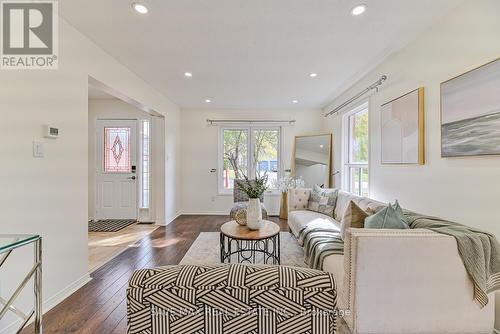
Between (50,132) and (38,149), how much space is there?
0.55 ft

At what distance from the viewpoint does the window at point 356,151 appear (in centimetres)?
366

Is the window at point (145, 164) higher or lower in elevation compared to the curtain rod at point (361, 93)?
lower

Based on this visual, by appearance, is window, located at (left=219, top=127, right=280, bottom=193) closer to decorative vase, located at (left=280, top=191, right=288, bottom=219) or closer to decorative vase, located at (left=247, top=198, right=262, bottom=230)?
decorative vase, located at (left=280, top=191, right=288, bottom=219)

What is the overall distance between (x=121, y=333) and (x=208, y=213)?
377cm

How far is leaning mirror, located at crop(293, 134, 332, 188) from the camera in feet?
16.0

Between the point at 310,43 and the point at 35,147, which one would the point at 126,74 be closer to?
the point at 35,147

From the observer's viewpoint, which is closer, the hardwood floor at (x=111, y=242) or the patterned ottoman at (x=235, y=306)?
the patterned ottoman at (x=235, y=306)

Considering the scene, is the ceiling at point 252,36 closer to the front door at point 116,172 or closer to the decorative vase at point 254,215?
the decorative vase at point 254,215

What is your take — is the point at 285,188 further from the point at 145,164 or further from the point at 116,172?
the point at 116,172

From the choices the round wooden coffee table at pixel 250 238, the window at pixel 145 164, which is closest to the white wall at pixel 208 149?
the window at pixel 145 164

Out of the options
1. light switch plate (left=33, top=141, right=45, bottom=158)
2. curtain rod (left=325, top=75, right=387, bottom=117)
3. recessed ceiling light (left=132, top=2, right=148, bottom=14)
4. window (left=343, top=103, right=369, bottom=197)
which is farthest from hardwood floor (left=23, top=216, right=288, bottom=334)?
curtain rod (left=325, top=75, right=387, bottom=117)

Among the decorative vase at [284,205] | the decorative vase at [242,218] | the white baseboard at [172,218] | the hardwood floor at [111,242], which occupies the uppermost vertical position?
the decorative vase at [242,218]

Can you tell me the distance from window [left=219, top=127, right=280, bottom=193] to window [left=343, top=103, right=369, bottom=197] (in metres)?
1.60

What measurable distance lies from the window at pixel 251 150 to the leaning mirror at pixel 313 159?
47 cm
